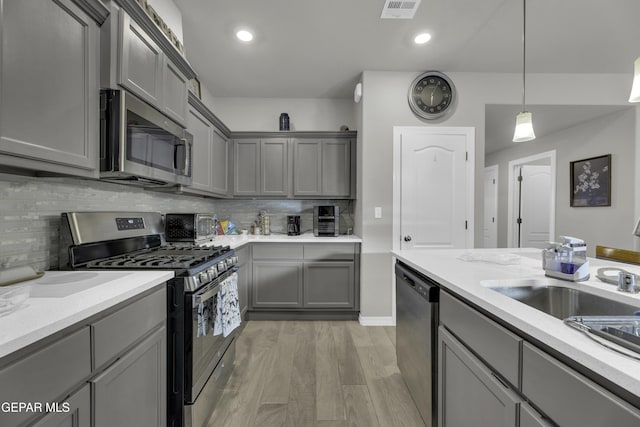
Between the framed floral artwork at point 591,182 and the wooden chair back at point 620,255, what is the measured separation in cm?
206

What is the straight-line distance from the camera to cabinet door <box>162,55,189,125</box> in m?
1.70

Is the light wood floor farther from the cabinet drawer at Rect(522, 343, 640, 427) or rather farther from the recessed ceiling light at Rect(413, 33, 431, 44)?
the recessed ceiling light at Rect(413, 33, 431, 44)

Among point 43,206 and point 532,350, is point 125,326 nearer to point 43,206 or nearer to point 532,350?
point 43,206

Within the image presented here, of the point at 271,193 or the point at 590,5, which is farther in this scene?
the point at 271,193

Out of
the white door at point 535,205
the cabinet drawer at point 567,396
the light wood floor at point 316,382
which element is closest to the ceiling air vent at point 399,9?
the cabinet drawer at point 567,396

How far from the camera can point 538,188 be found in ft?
16.3

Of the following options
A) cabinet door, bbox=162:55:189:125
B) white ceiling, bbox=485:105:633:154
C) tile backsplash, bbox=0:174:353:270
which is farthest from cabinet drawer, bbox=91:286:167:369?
white ceiling, bbox=485:105:633:154

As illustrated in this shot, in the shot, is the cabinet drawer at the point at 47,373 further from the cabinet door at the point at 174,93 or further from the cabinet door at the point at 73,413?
the cabinet door at the point at 174,93

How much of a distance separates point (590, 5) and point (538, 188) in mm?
3841

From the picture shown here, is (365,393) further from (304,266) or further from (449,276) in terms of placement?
(304,266)

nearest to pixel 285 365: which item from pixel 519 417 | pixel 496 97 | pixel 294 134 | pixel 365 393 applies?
pixel 365 393

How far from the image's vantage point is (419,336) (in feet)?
4.92

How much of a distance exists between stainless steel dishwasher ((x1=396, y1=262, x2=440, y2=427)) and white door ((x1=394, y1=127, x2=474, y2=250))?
3.98 ft

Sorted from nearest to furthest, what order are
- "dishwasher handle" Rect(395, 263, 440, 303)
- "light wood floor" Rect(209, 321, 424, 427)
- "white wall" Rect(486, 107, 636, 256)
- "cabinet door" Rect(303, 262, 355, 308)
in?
"dishwasher handle" Rect(395, 263, 440, 303) < "light wood floor" Rect(209, 321, 424, 427) < "cabinet door" Rect(303, 262, 355, 308) < "white wall" Rect(486, 107, 636, 256)
